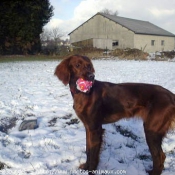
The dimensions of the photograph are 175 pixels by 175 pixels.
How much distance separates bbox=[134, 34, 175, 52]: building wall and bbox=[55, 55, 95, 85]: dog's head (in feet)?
118

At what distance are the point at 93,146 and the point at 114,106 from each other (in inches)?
24.0

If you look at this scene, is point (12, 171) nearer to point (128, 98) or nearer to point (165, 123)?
point (128, 98)

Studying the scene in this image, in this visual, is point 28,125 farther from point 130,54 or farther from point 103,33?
point 103,33

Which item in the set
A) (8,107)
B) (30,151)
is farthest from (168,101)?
(8,107)

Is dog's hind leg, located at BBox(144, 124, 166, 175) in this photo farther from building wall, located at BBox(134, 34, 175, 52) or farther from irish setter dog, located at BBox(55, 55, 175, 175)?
building wall, located at BBox(134, 34, 175, 52)

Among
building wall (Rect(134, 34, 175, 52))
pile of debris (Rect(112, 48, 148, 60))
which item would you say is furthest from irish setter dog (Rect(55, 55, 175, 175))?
building wall (Rect(134, 34, 175, 52))

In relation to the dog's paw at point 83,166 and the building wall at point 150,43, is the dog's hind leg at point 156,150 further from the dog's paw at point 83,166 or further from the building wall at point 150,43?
the building wall at point 150,43

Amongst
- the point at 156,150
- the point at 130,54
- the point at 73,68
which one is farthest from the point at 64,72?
the point at 130,54

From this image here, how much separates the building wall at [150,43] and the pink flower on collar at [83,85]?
36.1 meters

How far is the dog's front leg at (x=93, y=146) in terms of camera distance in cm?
324

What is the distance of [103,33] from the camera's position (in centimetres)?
4134

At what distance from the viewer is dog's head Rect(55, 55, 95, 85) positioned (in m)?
3.32

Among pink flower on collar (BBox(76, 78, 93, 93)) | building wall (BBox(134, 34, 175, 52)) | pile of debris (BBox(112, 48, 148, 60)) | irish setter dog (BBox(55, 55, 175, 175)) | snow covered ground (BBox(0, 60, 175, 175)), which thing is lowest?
snow covered ground (BBox(0, 60, 175, 175))

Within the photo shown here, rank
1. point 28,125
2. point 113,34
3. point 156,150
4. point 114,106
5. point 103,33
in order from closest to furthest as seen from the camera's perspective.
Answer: point 156,150
point 114,106
point 28,125
point 113,34
point 103,33
